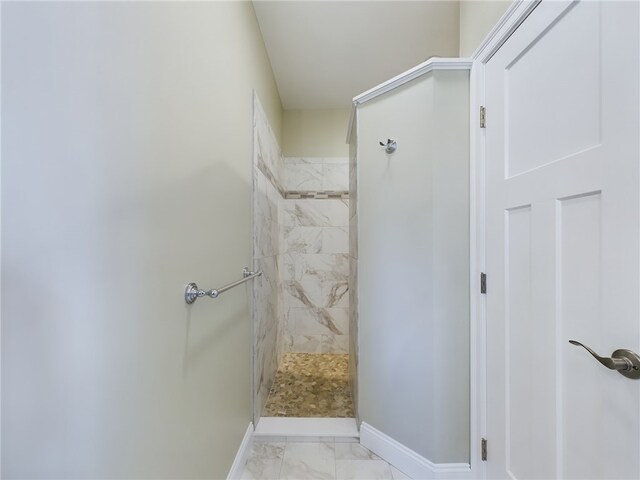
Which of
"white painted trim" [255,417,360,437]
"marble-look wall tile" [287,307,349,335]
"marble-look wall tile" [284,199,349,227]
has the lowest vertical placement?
"white painted trim" [255,417,360,437]

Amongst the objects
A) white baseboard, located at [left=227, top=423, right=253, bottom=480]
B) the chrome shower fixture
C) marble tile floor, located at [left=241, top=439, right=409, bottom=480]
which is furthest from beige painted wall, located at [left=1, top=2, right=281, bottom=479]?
the chrome shower fixture

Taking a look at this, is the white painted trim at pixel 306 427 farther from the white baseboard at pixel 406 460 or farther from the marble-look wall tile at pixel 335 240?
the marble-look wall tile at pixel 335 240

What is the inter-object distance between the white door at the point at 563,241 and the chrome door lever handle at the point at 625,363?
1.0 inches

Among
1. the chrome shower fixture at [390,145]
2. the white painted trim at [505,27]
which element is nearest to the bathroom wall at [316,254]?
the chrome shower fixture at [390,145]

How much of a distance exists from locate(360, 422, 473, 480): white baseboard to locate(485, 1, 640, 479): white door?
0.70 ft

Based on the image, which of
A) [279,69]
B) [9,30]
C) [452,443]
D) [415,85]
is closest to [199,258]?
[9,30]

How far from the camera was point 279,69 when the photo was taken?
2367 millimetres

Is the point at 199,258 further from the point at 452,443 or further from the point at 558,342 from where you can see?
the point at 452,443

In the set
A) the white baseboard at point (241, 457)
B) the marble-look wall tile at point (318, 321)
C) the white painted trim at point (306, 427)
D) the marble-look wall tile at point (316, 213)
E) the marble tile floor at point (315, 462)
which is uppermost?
the marble-look wall tile at point (316, 213)

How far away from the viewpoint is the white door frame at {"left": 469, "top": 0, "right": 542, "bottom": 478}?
49.4 inches

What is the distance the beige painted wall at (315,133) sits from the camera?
9.89 ft

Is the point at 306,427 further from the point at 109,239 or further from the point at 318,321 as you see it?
the point at 109,239

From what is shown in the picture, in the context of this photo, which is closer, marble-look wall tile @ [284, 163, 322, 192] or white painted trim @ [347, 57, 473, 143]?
white painted trim @ [347, 57, 473, 143]

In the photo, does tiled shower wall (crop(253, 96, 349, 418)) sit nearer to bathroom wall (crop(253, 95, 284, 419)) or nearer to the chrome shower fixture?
bathroom wall (crop(253, 95, 284, 419))
